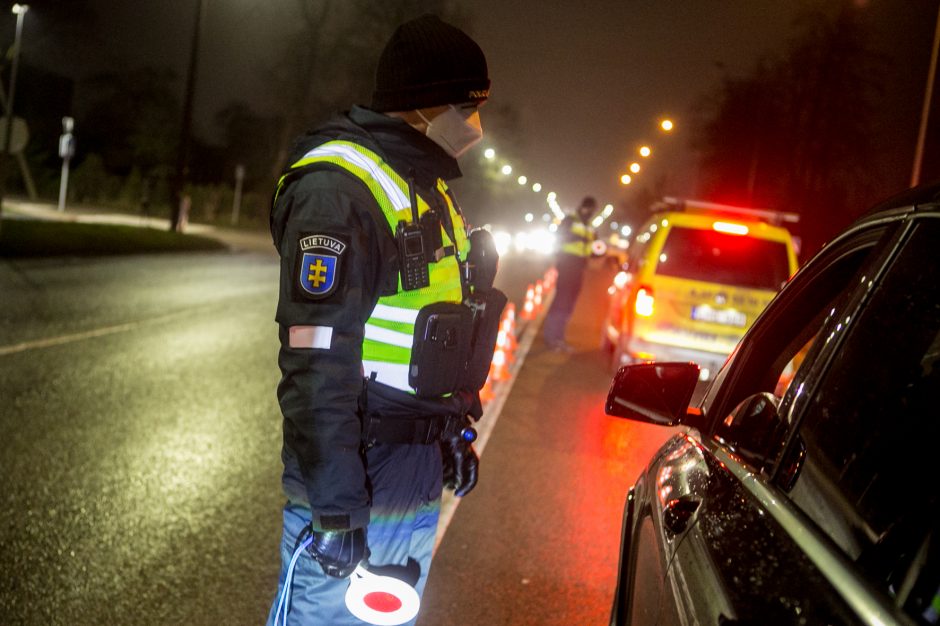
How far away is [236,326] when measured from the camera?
12.5 meters

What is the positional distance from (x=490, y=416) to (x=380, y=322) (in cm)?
606

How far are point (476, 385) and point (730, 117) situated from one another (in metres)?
46.9

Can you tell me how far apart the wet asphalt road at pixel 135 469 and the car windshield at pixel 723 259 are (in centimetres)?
422

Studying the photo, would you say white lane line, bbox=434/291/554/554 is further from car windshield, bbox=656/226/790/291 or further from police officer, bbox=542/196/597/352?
car windshield, bbox=656/226/790/291

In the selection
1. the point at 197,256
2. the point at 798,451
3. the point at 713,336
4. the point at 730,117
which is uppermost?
the point at 730,117

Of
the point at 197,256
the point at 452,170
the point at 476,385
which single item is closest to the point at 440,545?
the point at 476,385

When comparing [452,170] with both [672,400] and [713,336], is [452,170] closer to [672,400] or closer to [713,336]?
[672,400]

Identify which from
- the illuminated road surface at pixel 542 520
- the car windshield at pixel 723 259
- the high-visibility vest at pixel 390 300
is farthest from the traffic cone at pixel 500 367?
the high-visibility vest at pixel 390 300

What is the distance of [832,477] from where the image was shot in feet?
5.32

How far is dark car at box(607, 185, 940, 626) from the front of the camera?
1351 mm

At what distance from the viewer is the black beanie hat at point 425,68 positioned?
251 centimetres

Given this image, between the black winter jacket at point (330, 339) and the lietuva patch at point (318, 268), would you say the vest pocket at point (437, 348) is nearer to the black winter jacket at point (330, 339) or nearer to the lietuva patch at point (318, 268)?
the black winter jacket at point (330, 339)

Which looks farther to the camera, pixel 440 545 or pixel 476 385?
pixel 440 545

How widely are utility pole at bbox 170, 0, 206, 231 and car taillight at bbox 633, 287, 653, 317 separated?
23331 mm
